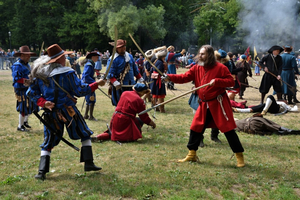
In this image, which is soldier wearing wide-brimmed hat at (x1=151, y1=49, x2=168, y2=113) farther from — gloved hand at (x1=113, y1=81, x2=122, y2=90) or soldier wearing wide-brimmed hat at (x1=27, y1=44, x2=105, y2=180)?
soldier wearing wide-brimmed hat at (x1=27, y1=44, x2=105, y2=180)

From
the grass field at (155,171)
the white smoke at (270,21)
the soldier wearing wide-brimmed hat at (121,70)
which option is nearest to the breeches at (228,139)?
the grass field at (155,171)

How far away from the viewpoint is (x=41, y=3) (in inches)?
1762

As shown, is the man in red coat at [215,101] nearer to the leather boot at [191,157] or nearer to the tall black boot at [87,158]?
the leather boot at [191,157]

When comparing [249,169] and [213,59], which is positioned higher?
[213,59]

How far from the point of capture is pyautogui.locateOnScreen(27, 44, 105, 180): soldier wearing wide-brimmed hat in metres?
4.37

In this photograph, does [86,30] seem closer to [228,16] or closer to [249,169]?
[228,16]

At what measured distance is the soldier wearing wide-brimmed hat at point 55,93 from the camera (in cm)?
437

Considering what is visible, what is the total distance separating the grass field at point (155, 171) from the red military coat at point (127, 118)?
19cm

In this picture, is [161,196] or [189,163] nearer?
[161,196]

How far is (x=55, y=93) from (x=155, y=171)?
1741 millimetres

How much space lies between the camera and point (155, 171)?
477cm

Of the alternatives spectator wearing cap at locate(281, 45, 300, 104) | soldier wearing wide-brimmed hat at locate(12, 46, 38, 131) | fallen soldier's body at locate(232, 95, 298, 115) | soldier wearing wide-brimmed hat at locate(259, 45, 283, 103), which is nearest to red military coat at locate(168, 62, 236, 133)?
soldier wearing wide-brimmed hat at locate(12, 46, 38, 131)

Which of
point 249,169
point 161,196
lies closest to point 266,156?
point 249,169

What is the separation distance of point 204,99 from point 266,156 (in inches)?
61.6
